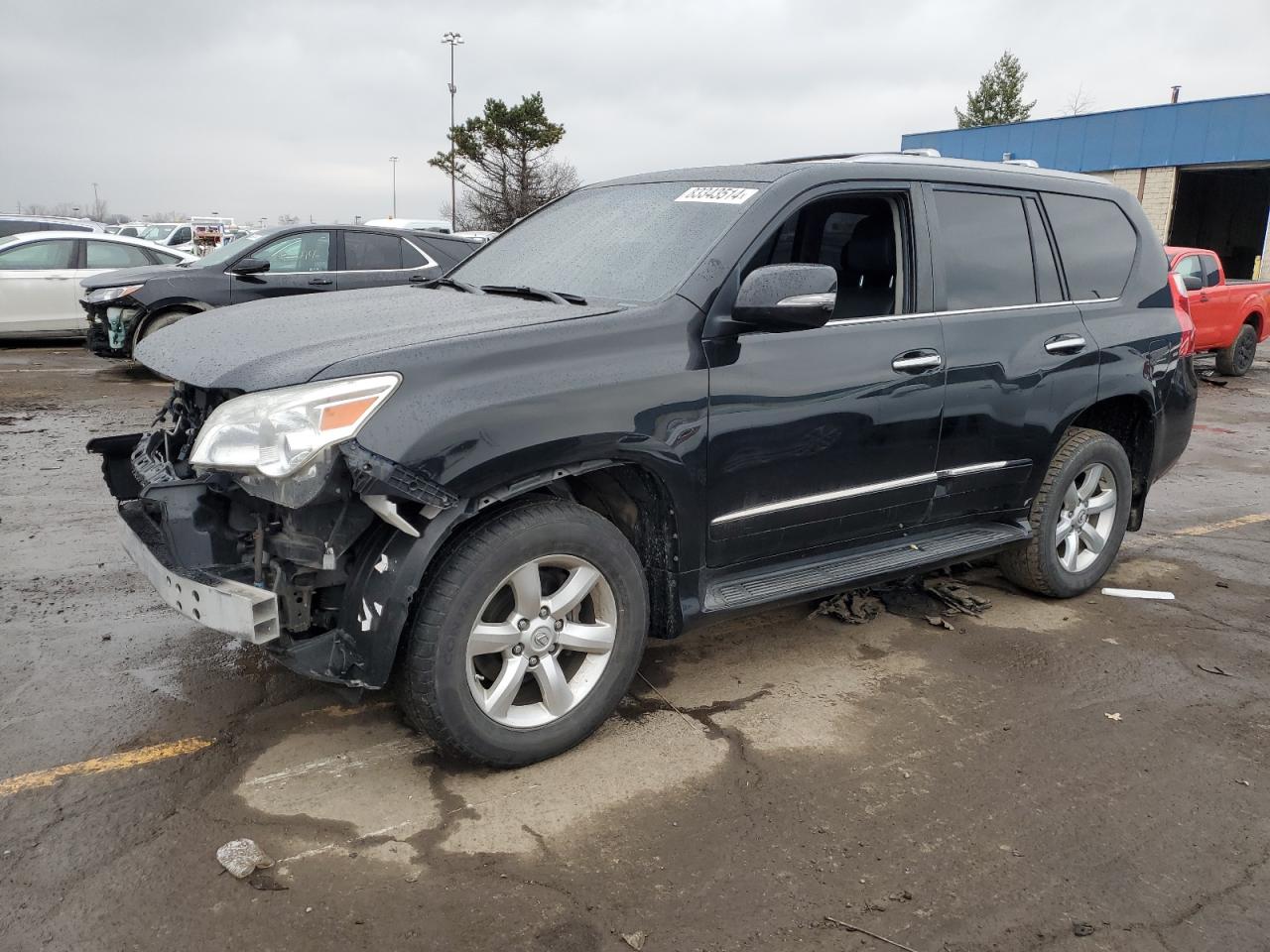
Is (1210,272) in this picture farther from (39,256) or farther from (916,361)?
(39,256)

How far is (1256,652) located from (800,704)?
7.09 feet

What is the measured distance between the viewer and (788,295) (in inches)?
123

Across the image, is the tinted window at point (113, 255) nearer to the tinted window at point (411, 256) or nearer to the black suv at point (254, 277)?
the black suv at point (254, 277)

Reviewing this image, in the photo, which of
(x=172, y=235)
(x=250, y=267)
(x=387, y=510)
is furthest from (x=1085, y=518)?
(x=172, y=235)

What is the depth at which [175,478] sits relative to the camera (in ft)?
9.68

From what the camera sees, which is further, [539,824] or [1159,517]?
[1159,517]

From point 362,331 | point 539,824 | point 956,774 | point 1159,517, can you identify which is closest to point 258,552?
point 362,331

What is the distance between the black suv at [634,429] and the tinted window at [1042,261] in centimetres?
1

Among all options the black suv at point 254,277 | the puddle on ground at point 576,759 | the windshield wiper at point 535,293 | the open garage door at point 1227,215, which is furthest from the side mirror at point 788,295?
the open garage door at point 1227,215

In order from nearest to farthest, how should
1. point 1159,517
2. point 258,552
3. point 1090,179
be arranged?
1. point 258,552
2. point 1090,179
3. point 1159,517

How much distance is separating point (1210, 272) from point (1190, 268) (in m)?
0.55

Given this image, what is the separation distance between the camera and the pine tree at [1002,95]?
52.0 metres

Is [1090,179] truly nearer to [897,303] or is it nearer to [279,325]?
[897,303]

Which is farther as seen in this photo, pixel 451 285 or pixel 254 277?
pixel 254 277
